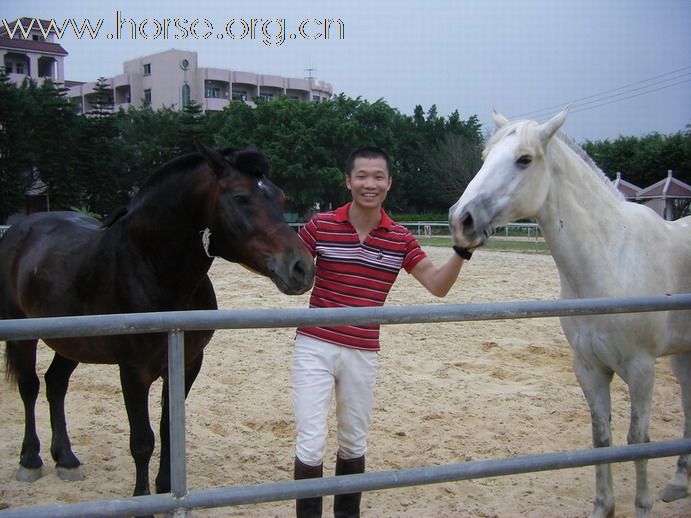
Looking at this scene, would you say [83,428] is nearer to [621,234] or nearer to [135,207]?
[135,207]

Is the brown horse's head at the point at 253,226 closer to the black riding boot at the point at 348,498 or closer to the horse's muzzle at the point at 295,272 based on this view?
the horse's muzzle at the point at 295,272

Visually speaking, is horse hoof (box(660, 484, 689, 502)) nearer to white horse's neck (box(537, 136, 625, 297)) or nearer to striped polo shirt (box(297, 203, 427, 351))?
white horse's neck (box(537, 136, 625, 297))

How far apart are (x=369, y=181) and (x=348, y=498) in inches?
54.1

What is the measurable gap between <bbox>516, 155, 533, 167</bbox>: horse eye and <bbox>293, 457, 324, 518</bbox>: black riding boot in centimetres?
152

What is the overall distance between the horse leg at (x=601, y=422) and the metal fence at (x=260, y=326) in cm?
108

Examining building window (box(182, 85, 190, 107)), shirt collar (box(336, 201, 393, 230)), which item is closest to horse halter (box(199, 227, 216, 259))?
shirt collar (box(336, 201, 393, 230))

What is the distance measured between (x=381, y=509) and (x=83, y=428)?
93.7 inches

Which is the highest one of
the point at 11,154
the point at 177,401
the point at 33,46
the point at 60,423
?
the point at 33,46

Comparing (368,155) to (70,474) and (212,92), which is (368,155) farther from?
(212,92)

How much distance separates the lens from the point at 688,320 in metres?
2.92

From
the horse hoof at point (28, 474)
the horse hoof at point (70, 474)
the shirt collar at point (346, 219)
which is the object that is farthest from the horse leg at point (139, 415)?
the shirt collar at point (346, 219)

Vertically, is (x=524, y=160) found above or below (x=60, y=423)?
above

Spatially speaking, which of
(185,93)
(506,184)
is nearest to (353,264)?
(506,184)

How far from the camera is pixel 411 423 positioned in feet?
13.6
